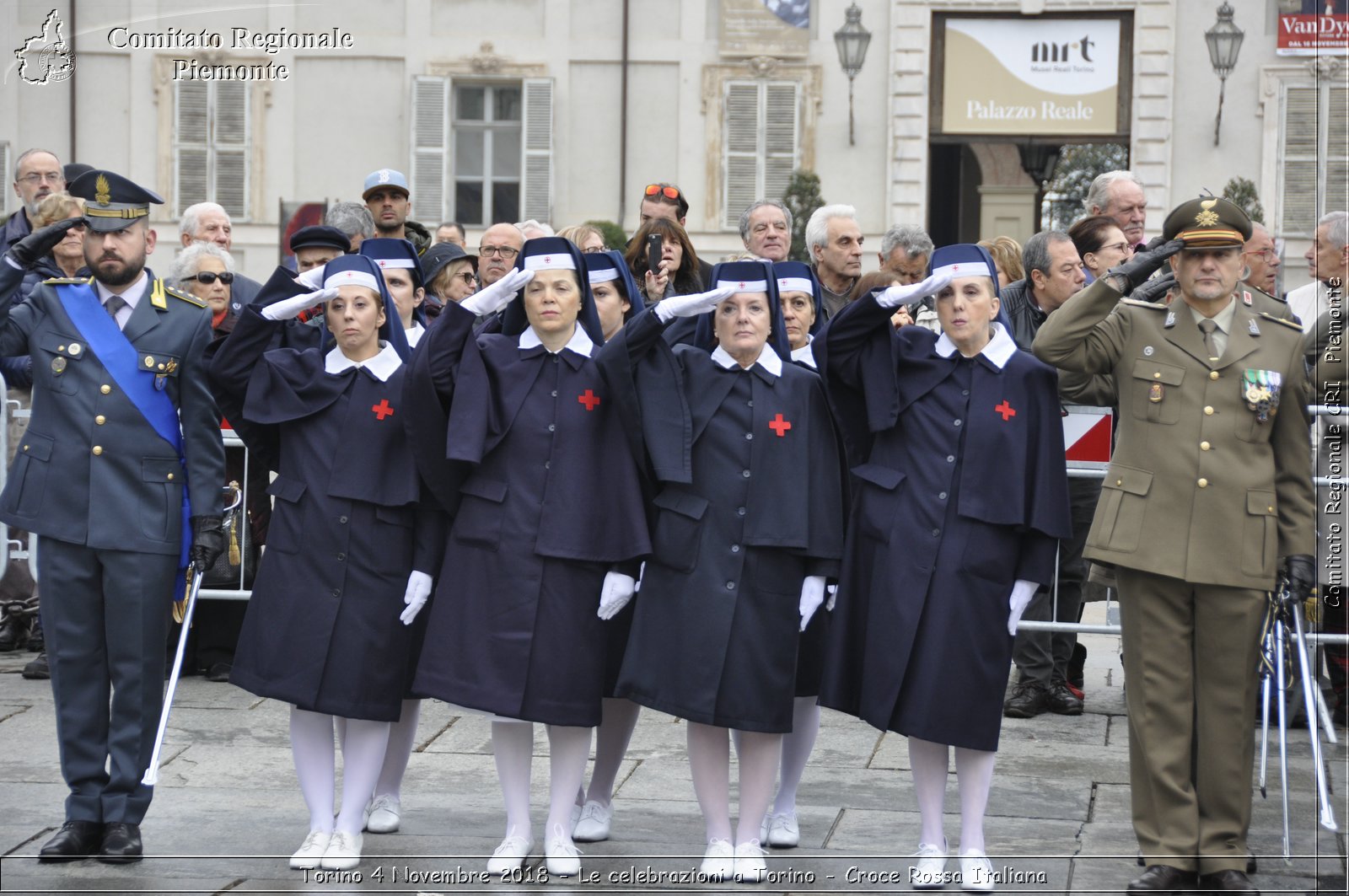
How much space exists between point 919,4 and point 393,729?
705 inches

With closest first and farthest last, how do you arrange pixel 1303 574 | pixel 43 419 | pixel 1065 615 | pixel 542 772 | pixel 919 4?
pixel 1303 574 → pixel 43 419 → pixel 542 772 → pixel 1065 615 → pixel 919 4

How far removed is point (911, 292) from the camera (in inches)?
226

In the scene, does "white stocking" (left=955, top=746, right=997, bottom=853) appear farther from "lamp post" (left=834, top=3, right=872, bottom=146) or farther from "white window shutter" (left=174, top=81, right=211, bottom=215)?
"white window shutter" (left=174, top=81, right=211, bottom=215)

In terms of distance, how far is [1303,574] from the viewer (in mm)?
5746

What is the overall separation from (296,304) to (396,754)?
1629 mm

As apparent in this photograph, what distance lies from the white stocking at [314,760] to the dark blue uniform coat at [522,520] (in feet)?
1.36

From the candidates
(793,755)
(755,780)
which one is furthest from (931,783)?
(793,755)

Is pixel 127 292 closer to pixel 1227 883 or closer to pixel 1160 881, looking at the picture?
pixel 1160 881

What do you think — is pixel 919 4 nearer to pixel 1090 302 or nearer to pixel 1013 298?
pixel 1013 298

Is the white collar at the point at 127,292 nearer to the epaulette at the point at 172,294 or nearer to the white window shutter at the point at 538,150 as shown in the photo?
the epaulette at the point at 172,294

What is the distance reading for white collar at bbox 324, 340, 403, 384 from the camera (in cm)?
604

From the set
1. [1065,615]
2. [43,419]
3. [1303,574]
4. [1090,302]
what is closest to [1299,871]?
[1303,574]

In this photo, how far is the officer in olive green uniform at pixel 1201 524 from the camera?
18.8 ft

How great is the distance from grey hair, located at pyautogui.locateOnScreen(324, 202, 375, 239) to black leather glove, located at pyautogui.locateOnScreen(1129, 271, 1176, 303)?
3.96 meters
